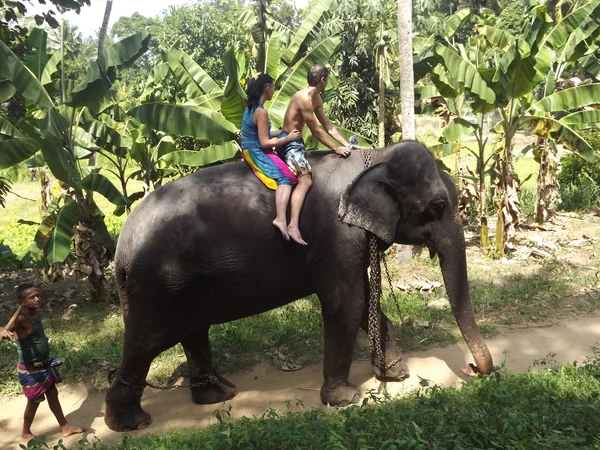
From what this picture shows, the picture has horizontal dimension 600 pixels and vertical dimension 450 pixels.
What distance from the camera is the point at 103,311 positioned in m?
8.49

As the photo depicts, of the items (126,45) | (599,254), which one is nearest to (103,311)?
(126,45)

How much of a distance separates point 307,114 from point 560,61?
7.08 metres

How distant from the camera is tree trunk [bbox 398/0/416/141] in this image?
8.64 m

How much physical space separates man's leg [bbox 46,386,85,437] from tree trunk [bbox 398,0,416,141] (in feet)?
20.0

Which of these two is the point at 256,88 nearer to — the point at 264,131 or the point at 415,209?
the point at 264,131

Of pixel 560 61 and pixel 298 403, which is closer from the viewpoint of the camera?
pixel 298 403

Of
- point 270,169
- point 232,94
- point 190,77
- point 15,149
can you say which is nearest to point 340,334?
point 270,169

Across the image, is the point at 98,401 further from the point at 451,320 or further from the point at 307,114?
the point at 451,320

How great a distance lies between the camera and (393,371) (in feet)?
19.3

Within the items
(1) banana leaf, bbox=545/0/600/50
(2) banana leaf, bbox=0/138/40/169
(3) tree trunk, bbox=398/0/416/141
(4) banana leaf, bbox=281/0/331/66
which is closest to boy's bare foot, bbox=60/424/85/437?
(2) banana leaf, bbox=0/138/40/169

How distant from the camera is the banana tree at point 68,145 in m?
7.02

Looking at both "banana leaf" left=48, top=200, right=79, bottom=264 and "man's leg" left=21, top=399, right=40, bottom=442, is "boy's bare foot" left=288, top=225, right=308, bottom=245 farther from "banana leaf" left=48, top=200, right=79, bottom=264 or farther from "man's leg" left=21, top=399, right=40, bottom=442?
"banana leaf" left=48, top=200, right=79, bottom=264

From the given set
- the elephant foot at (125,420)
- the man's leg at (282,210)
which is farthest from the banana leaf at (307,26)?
the elephant foot at (125,420)

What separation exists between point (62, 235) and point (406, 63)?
5432mm
